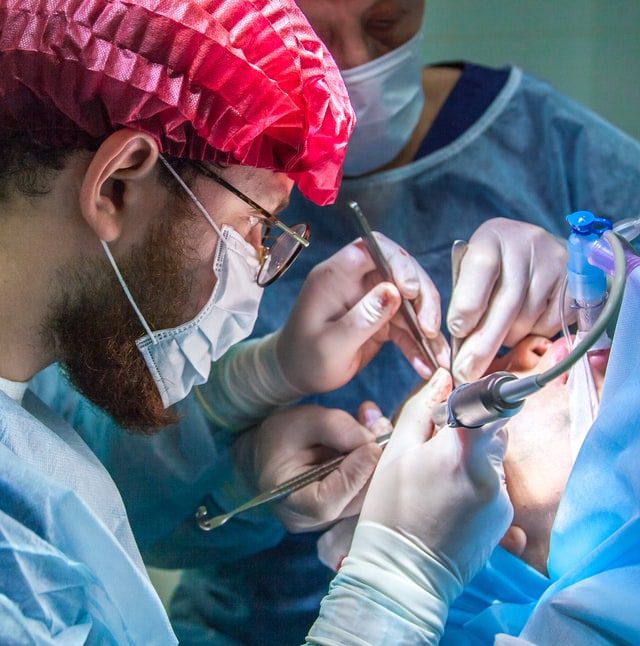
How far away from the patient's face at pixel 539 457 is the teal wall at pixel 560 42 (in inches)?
37.2

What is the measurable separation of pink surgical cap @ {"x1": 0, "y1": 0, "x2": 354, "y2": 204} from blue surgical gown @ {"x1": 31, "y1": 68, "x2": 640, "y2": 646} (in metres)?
0.51

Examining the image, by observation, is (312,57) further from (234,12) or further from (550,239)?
(550,239)

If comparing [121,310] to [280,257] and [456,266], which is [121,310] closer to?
[280,257]

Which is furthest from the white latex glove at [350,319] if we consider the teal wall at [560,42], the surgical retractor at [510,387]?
the teal wall at [560,42]

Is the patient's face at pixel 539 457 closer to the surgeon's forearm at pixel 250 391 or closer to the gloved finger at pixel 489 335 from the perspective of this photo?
the gloved finger at pixel 489 335

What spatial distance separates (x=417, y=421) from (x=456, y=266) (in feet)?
1.15

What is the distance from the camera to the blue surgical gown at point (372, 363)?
1470 mm

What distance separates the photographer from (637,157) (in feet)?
5.90

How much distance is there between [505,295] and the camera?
152 centimetres

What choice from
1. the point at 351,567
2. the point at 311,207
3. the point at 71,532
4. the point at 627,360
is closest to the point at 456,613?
the point at 351,567

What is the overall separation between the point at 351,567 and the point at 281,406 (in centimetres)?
45

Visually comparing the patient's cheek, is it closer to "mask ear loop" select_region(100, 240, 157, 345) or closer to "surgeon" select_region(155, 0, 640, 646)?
"surgeon" select_region(155, 0, 640, 646)

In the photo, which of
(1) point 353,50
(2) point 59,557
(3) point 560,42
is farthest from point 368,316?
(3) point 560,42

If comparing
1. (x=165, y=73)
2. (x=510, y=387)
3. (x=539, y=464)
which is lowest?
(x=539, y=464)
